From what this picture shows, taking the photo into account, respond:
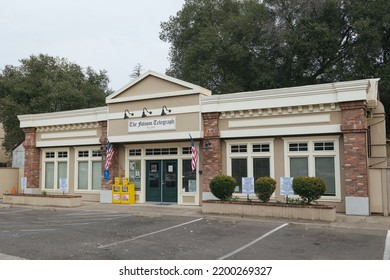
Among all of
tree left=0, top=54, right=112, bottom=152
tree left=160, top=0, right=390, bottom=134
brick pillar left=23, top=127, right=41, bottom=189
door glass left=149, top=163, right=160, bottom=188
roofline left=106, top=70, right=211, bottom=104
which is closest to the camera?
roofline left=106, top=70, right=211, bottom=104

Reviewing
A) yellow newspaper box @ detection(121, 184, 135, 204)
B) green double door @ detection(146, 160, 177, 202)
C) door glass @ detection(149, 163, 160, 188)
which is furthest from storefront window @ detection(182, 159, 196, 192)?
yellow newspaper box @ detection(121, 184, 135, 204)

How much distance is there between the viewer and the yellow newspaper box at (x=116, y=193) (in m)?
19.2

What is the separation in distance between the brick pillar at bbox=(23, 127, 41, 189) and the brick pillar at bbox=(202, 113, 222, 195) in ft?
34.7

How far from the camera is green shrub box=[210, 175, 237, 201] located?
49.1ft

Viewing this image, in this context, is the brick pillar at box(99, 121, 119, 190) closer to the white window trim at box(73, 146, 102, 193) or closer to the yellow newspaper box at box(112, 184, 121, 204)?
the yellow newspaper box at box(112, 184, 121, 204)

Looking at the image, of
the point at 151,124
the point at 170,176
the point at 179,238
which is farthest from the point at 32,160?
the point at 179,238

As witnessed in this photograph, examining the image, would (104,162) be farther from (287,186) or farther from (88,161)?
(287,186)

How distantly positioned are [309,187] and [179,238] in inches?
204

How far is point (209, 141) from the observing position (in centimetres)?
1725

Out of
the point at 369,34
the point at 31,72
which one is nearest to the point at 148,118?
the point at 369,34

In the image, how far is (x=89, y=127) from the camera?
67.8 ft

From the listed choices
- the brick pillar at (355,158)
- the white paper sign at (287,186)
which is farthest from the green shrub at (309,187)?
the brick pillar at (355,158)

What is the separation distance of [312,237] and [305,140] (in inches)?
223

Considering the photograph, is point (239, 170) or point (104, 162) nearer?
point (239, 170)
